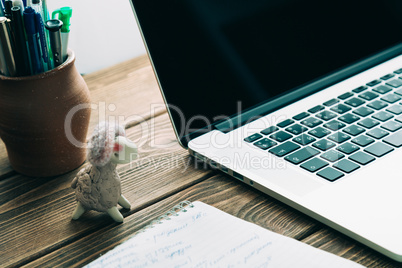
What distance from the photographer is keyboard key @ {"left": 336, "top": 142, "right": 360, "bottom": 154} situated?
587 millimetres

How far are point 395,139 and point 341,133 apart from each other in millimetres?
67

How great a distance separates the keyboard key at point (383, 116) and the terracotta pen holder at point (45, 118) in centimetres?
40

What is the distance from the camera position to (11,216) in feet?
1.90

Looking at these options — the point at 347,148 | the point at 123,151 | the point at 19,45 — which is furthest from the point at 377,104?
the point at 19,45

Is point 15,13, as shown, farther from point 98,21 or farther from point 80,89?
point 98,21

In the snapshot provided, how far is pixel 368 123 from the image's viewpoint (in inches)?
25.4

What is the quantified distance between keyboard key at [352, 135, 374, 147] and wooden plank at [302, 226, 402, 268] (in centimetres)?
15

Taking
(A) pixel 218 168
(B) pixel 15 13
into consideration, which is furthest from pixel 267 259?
(B) pixel 15 13

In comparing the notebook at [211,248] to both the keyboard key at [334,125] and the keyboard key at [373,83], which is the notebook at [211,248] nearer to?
the keyboard key at [334,125]

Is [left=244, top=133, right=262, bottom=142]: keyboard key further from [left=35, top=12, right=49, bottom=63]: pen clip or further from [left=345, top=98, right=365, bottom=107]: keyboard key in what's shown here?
[left=35, top=12, right=49, bottom=63]: pen clip

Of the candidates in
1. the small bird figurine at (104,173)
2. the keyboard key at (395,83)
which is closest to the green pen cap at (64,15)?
the small bird figurine at (104,173)

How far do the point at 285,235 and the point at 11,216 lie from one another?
33 cm

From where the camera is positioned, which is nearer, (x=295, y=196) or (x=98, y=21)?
(x=295, y=196)

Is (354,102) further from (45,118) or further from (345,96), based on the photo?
(45,118)
